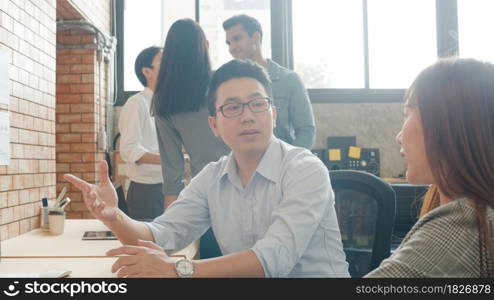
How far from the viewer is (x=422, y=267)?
76 cm

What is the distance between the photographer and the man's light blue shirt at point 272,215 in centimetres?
119

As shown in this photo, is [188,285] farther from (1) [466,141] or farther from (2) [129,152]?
(2) [129,152]

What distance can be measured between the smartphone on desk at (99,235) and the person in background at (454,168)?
1205mm

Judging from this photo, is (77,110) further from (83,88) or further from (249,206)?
(249,206)

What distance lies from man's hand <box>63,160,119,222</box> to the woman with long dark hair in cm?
68

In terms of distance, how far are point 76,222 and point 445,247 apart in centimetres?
185

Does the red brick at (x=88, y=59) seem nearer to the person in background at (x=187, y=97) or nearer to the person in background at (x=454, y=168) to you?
the person in background at (x=187, y=97)

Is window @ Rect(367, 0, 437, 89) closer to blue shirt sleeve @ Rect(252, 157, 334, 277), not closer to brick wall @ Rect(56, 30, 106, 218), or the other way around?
brick wall @ Rect(56, 30, 106, 218)

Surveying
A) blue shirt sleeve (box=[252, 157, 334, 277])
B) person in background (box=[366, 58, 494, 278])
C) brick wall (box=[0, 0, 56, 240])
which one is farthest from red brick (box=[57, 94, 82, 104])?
person in background (box=[366, 58, 494, 278])

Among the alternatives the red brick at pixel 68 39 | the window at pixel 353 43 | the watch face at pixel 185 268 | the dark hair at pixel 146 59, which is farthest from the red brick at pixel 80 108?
the watch face at pixel 185 268

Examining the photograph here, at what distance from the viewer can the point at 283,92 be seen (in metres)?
2.40

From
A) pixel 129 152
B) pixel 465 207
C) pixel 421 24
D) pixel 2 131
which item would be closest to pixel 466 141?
pixel 465 207

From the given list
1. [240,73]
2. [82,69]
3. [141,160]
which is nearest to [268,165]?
[240,73]

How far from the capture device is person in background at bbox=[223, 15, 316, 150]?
7.85 ft
